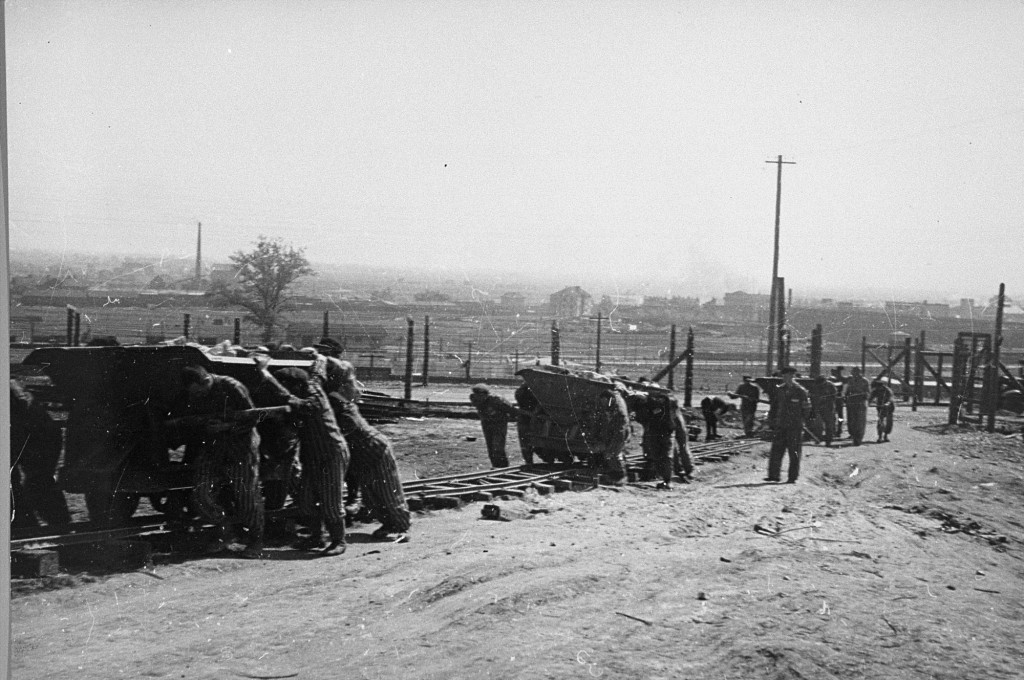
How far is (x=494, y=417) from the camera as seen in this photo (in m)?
11.4

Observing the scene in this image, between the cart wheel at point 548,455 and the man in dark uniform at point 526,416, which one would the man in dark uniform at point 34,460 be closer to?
the man in dark uniform at point 526,416

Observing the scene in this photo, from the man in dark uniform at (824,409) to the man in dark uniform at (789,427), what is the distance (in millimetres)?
2947

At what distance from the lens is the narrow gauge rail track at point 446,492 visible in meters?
6.21

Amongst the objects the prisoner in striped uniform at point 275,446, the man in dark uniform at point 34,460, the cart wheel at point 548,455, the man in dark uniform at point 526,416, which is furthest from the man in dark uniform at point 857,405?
the man in dark uniform at point 34,460

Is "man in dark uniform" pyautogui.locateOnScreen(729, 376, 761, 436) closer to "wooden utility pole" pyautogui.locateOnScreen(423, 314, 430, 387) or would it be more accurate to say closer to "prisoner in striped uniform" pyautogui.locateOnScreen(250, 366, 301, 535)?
"wooden utility pole" pyautogui.locateOnScreen(423, 314, 430, 387)

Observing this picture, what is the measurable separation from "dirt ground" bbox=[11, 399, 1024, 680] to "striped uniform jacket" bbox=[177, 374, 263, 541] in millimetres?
432

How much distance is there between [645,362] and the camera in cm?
2250

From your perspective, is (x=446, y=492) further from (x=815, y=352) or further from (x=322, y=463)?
(x=815, y=352)

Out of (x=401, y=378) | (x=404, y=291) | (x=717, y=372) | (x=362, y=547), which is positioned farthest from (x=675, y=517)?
(x=717, y=372)

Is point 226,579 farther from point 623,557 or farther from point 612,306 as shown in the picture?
point 612,306

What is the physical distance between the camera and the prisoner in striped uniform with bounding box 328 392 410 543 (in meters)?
7.48

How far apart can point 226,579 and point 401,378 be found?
601 inches

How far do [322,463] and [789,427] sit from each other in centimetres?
685

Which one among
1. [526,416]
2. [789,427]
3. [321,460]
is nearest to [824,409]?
[789,427]
